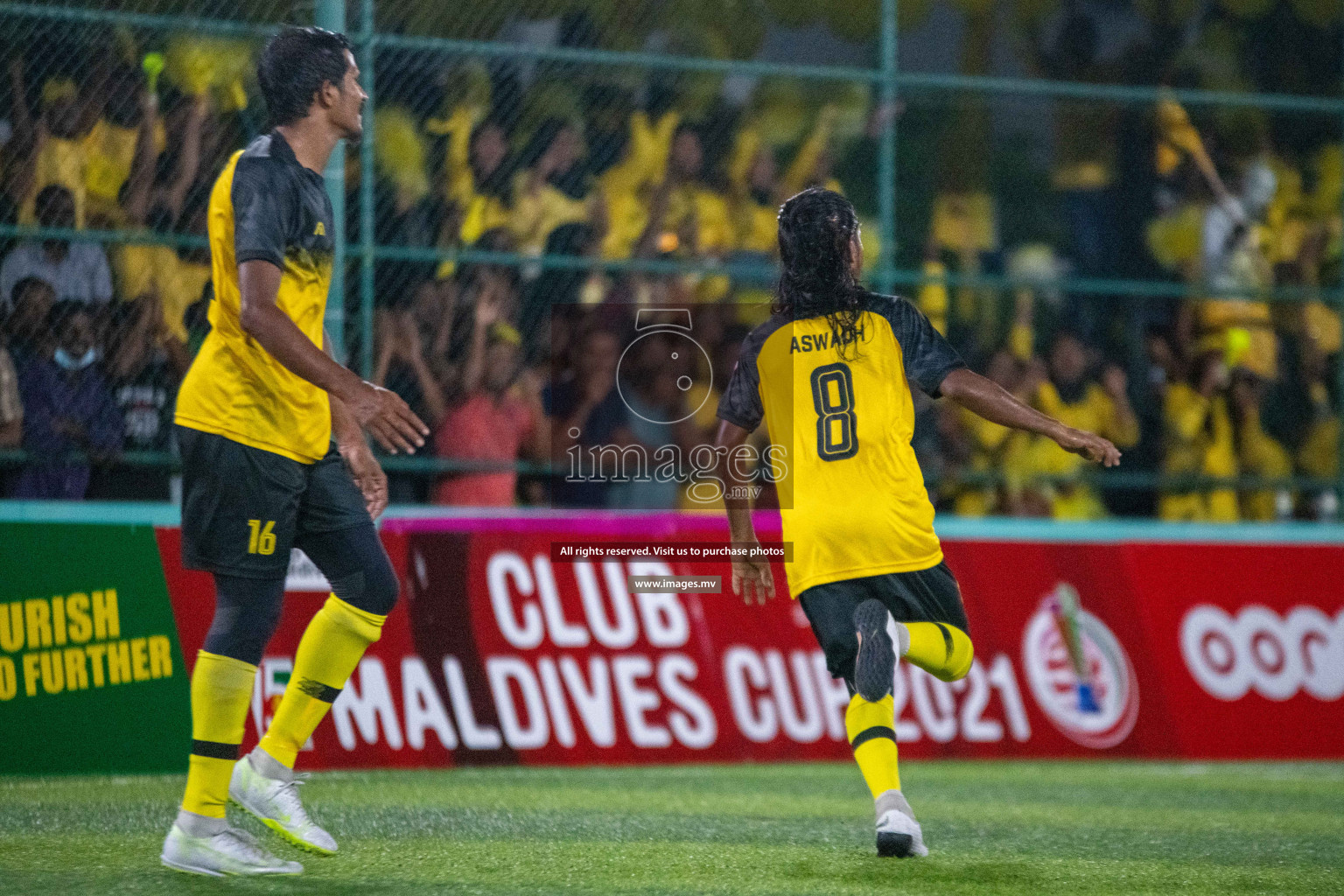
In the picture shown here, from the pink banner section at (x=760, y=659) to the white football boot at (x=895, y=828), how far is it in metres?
3.78

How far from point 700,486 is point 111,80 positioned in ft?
12.0

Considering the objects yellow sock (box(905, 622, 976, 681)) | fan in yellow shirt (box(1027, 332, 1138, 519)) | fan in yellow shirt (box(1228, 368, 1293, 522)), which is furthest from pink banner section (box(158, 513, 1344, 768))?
yellow sock (box(905, 622, 976, 681))

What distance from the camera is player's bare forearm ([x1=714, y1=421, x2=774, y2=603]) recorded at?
5371 millimetres

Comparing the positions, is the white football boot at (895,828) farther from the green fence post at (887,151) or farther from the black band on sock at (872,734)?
the green fence post at (887,151)

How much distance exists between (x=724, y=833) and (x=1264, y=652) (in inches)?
193

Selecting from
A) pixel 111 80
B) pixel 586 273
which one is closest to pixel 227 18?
pixel 111 80

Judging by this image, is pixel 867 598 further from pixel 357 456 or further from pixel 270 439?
pixel 270 439

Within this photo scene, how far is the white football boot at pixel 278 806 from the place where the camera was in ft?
16.3

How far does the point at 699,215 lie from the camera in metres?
10.2

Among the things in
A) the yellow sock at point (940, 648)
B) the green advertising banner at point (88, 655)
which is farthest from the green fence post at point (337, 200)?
the yellow sock at point (940, 648)

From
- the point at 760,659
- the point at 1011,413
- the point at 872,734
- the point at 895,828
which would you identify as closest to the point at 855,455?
the point at 1011,413

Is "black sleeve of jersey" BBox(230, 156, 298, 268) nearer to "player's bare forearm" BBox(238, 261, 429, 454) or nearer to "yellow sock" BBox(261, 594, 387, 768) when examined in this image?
"player's bare forearm" BBox(238, 261, 429, 454)

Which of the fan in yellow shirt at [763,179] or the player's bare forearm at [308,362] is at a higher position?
the fan in yellow shirt at [763,179]

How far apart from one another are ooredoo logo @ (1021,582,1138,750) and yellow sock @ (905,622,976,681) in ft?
14.1
